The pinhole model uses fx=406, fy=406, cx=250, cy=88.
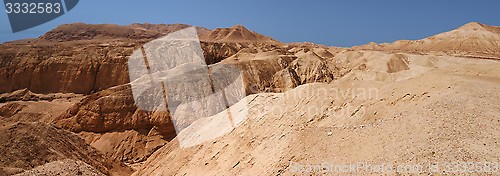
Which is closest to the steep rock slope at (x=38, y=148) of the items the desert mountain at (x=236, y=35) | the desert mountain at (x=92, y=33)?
the desert mountain at (x=236, y=35)

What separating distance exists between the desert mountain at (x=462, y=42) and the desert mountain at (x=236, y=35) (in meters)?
27.1

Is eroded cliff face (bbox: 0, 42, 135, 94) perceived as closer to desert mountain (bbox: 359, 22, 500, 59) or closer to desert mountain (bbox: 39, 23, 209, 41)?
desert mountain (bbox: 359, 22, 500, 59)

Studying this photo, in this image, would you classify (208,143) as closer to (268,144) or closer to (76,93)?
(268,144)

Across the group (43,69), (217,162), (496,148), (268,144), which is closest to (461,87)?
(496,148)

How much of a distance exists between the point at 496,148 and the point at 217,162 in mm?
6807

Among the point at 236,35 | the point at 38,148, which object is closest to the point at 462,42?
the point at 236,35

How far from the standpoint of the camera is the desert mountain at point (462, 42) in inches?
1951

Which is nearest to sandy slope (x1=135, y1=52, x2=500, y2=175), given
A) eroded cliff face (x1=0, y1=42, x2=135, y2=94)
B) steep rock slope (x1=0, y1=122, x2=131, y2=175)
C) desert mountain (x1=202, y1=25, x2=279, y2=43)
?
steep rock slope (x1=0, y1=122, x2=131, y2=175)

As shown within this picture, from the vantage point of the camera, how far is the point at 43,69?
3953cm

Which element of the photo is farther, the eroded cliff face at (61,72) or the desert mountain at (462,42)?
the desert mountain at (462,42)

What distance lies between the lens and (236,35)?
7781 centimetres

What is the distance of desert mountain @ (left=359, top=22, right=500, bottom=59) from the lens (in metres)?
49.6

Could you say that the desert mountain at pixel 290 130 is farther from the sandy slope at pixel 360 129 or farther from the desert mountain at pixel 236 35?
the desert mountain at pixel 236 35

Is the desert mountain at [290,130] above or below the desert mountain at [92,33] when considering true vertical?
above
